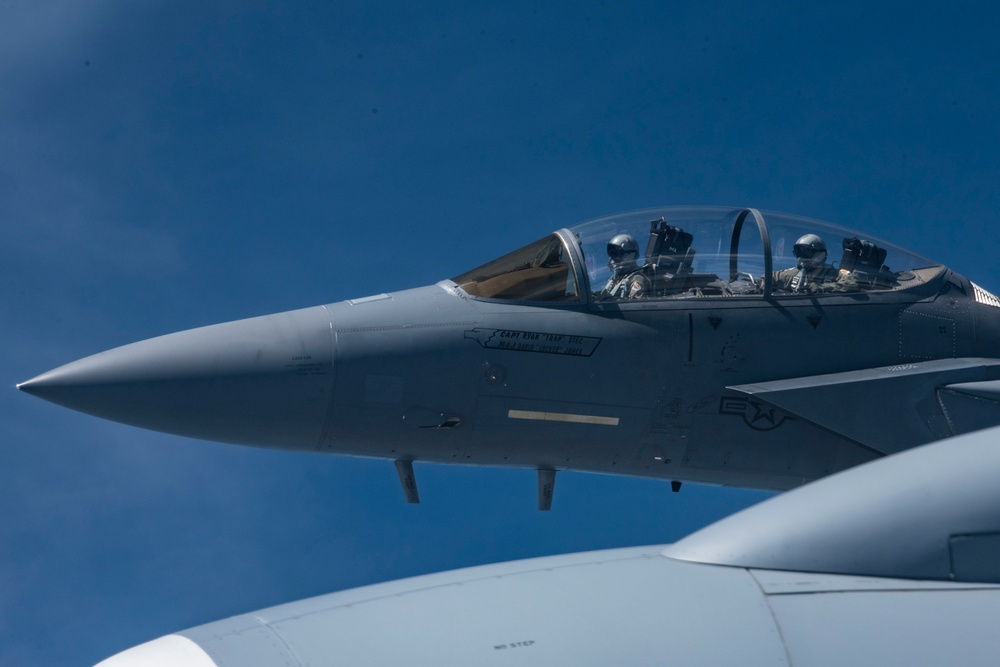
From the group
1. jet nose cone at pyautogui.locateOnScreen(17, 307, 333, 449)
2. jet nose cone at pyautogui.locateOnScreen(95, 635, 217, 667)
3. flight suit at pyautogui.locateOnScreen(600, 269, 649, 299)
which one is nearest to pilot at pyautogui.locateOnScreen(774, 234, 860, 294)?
flight suit at pyautogui.locateOnScreen(600, 269, 649, 299)

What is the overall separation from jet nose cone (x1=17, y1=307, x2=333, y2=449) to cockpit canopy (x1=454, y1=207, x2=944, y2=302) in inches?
73.7

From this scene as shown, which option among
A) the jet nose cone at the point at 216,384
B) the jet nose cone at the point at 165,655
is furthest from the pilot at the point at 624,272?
the jet nose cone at the point at 165,655

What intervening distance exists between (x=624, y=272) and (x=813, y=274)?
1892 mm

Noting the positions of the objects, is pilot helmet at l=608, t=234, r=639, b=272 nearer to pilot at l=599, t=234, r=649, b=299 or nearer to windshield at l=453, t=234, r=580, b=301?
pilot at l=599, t=234, r=649, b=299

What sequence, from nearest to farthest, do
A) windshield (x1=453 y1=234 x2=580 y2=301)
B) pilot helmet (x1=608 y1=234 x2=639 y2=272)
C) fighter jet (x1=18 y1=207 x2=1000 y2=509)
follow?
fighter jet (x1=18 y1=207 x2=1000 y2=509) < windshield (x1=453 y1=234 x2=580 y2=301) < pilot helmet (x1=608 y1=234 x2=639 y2=272)

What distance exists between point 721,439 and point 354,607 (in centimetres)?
594

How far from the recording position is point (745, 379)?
1000cm

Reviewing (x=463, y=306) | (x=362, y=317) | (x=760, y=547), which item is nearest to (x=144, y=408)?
(x=362, y=317)

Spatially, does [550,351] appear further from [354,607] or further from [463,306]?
[354,607]

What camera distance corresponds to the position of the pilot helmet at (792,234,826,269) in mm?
10578

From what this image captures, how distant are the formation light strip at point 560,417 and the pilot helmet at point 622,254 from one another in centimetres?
150

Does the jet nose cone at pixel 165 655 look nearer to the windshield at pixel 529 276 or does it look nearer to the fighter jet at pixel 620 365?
the fighter jet at pixel 620 365

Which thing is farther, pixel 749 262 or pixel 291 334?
pixel 749 262

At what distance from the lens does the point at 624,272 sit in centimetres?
1034
